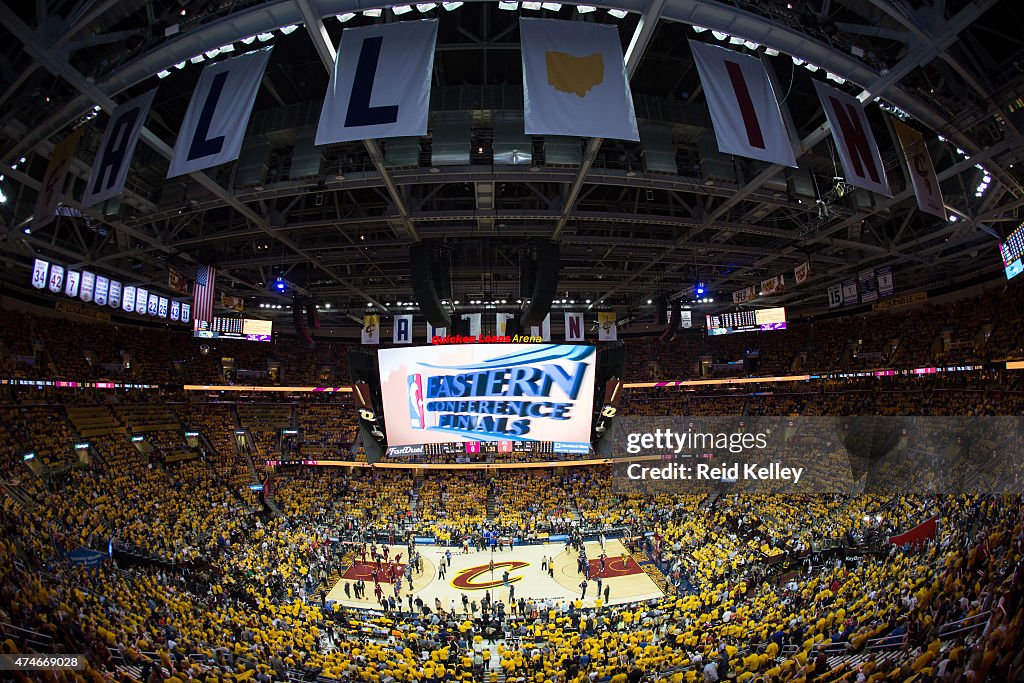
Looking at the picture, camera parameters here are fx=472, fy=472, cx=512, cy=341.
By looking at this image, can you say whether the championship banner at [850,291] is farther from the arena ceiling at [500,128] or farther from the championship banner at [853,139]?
the championship banner at [853,139]

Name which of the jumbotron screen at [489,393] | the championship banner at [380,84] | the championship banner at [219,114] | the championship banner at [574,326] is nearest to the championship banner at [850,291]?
the championship banner at [574,326]

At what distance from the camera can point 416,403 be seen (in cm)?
1294

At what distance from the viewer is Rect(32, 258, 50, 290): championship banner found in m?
14.0

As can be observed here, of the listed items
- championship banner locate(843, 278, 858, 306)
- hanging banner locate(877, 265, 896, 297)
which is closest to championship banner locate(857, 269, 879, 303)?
championship banner locate(843, 278, 858, 306)

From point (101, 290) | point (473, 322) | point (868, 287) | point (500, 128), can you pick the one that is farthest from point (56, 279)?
point (868, 287)

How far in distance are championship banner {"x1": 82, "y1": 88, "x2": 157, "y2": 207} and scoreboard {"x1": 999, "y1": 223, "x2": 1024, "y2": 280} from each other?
18.8 metres

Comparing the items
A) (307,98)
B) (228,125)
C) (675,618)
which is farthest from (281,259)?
(675,618)

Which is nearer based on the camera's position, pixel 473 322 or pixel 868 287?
pixel 473 322

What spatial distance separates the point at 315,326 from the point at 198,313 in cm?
448

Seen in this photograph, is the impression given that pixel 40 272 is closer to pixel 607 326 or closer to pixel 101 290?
pixel 101 290

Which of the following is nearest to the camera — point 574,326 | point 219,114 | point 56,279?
point 219,114

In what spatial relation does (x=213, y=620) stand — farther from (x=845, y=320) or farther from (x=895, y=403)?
(x=845, y=320)

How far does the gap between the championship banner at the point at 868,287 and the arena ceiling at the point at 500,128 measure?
2.28ft

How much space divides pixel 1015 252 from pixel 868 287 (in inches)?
237
